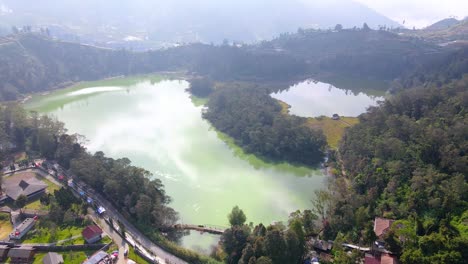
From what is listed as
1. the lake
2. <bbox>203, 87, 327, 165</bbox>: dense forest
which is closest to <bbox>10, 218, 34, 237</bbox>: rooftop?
<bbox>203, 87, 327, 165</bbox>: dense forest

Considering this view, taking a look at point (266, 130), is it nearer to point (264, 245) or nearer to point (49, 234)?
point (264, 245)

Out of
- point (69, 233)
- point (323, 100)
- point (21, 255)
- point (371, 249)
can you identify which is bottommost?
point (21, 255)

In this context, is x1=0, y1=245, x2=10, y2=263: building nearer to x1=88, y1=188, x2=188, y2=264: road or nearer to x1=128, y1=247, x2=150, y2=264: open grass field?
x1=88, y1=188, x2=188, y2=264: road

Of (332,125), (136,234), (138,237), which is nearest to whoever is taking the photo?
(138,237)

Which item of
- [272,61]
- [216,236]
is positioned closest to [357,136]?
[216,236]

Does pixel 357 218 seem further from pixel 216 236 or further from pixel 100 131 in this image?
pixel 100 131

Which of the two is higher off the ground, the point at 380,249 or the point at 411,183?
the point at 411,183

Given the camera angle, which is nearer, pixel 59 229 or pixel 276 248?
pixel 276 248

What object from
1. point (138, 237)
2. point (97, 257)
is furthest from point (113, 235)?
point (97, 257)
